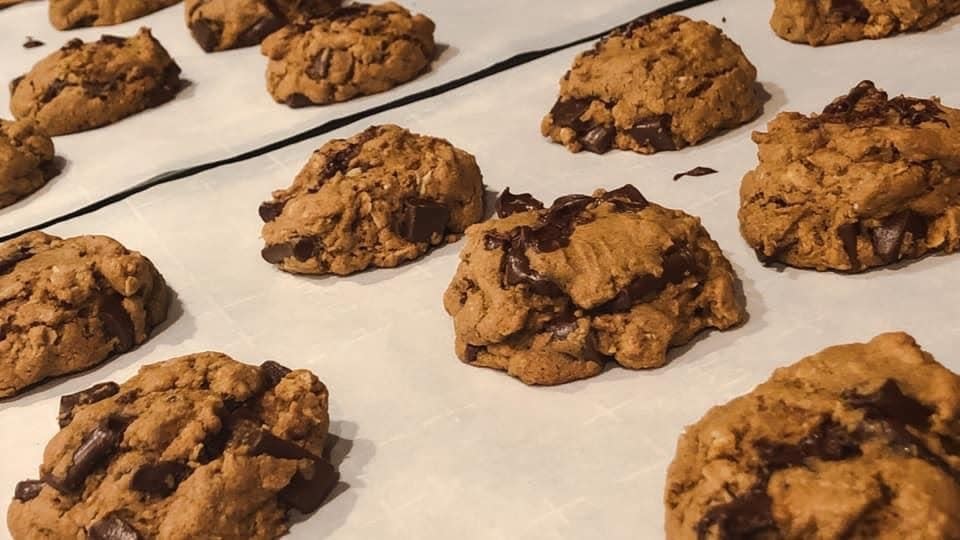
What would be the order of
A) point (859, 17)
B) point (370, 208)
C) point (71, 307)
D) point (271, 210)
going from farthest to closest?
1. point (859, 17)
2. point (271, 210)
3. point (370, 208)
4. point (71, 307)

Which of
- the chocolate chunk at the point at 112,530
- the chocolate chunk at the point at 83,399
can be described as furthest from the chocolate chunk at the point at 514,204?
the chocolate chunk at the point at 112,530

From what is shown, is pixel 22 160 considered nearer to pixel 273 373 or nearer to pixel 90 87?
pixel 90 87

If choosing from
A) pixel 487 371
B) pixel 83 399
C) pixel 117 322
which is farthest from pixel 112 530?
pixel 487 371

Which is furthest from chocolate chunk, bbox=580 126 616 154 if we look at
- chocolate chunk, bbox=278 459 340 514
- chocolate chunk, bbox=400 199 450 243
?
chocolate chunk, bbox=278 459 340 514

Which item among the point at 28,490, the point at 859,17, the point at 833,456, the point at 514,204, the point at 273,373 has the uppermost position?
the point at 859,17

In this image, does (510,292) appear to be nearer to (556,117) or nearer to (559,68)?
(556,117)

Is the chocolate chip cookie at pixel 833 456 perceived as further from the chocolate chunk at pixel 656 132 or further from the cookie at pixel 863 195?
the chocolate chunk at pixel 656 132
